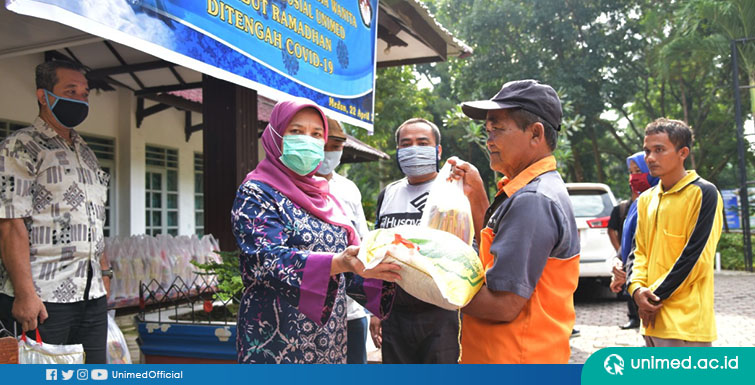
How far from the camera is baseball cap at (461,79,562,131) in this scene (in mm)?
1966

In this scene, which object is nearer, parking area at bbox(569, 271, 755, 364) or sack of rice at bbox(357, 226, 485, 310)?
sack of rice at bbox(357, 226, 485, 310)

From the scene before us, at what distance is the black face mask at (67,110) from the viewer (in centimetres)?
285

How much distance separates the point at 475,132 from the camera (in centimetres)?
1285

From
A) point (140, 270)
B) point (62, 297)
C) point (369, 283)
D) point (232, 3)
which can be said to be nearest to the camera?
point (369, 283)

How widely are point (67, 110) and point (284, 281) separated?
1605mm

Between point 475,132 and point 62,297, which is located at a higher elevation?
point 475,132

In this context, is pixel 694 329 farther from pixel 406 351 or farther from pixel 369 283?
pixel 369 283

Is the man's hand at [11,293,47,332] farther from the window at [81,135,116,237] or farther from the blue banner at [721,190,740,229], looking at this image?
the blue banner at [721,190,740,229]

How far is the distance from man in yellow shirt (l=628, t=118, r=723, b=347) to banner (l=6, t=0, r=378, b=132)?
233 cm

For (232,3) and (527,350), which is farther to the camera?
(232,3)

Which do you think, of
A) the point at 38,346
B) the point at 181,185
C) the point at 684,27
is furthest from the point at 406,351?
the point at 684,27

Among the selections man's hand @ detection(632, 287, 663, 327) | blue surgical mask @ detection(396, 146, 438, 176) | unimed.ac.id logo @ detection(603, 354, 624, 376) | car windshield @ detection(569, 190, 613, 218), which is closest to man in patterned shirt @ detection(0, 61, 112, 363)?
blue surgical mask @ detection(396, 146, 438, 176)

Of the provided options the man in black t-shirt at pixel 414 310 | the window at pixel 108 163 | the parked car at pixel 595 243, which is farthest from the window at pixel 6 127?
the parked car at pixel 595 243

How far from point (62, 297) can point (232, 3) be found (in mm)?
1879
